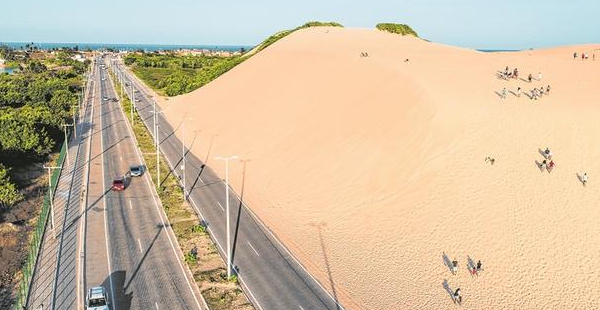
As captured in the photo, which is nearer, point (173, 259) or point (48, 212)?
point (173, 259)

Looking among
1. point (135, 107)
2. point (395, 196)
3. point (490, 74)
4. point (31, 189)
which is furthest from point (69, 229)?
point (135, 107)

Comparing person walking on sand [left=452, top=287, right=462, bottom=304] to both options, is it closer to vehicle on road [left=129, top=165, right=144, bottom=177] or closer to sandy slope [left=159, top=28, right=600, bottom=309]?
sandy slope [left=159, top=28, right=600, bottom=309]

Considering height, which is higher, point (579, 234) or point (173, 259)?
point (579, 234)

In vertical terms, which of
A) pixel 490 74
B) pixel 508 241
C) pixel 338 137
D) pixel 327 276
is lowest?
pixel 327 276

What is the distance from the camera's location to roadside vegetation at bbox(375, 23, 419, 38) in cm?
14950

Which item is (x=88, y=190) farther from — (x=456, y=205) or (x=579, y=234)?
(x=579, y=234)

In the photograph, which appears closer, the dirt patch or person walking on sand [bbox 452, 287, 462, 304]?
person walking on sand [bbox 452, 287, 462, 304]

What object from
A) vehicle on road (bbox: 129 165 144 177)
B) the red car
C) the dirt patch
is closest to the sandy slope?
vehicle on road (bbox: 129 165 144 177)

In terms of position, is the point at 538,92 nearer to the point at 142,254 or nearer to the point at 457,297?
the point at 457,297

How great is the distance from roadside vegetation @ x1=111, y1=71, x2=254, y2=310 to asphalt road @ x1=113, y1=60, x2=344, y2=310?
965mm

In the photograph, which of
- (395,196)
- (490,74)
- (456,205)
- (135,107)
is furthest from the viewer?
(135,107)

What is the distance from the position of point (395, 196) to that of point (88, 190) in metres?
38.5

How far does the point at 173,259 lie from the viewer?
4097 centimetres

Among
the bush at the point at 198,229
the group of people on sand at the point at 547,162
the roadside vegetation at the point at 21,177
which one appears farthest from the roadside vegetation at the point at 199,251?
the group of people on sand at the point at 547,162
